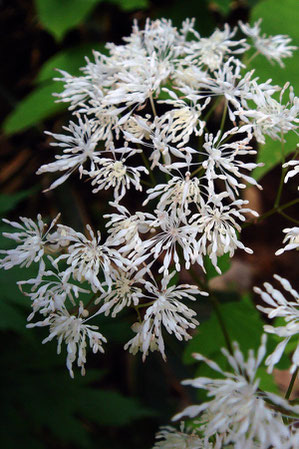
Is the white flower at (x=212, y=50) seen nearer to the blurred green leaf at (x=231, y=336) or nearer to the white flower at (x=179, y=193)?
the white flower at (x=179, y=193)

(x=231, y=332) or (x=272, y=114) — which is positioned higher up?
(x=272, y=114)

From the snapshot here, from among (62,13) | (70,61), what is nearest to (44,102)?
(70,61)

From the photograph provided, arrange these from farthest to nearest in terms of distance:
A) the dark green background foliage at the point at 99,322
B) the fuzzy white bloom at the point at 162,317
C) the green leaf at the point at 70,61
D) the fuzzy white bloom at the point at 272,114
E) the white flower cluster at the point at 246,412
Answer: the green leaf at the point at 70,61, the dark green background foliage at the point at 99,322, the fuzzy white bloom at the point at 272,114, the fuzzy white bloom at the point at 162,317, the white flower cluster at the point at 246,412

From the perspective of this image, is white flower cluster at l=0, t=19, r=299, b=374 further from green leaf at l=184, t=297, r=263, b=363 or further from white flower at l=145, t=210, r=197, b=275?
green leaf at l=184, t=297, r=263, b=363

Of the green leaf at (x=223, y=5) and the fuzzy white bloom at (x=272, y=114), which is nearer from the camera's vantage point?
the fuzzy white bloom at (x=272, y=114)

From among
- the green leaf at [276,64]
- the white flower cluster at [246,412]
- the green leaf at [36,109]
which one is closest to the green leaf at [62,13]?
the green leaf at [36,109]

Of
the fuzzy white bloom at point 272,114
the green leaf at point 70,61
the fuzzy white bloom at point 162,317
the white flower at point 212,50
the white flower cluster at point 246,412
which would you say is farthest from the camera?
the green leaf at point 70,61

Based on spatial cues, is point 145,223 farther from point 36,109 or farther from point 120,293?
point 36,109

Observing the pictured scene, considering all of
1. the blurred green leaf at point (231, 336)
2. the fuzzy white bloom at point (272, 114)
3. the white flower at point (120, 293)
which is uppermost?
the fuzzy white bloom at point (272, 114)
